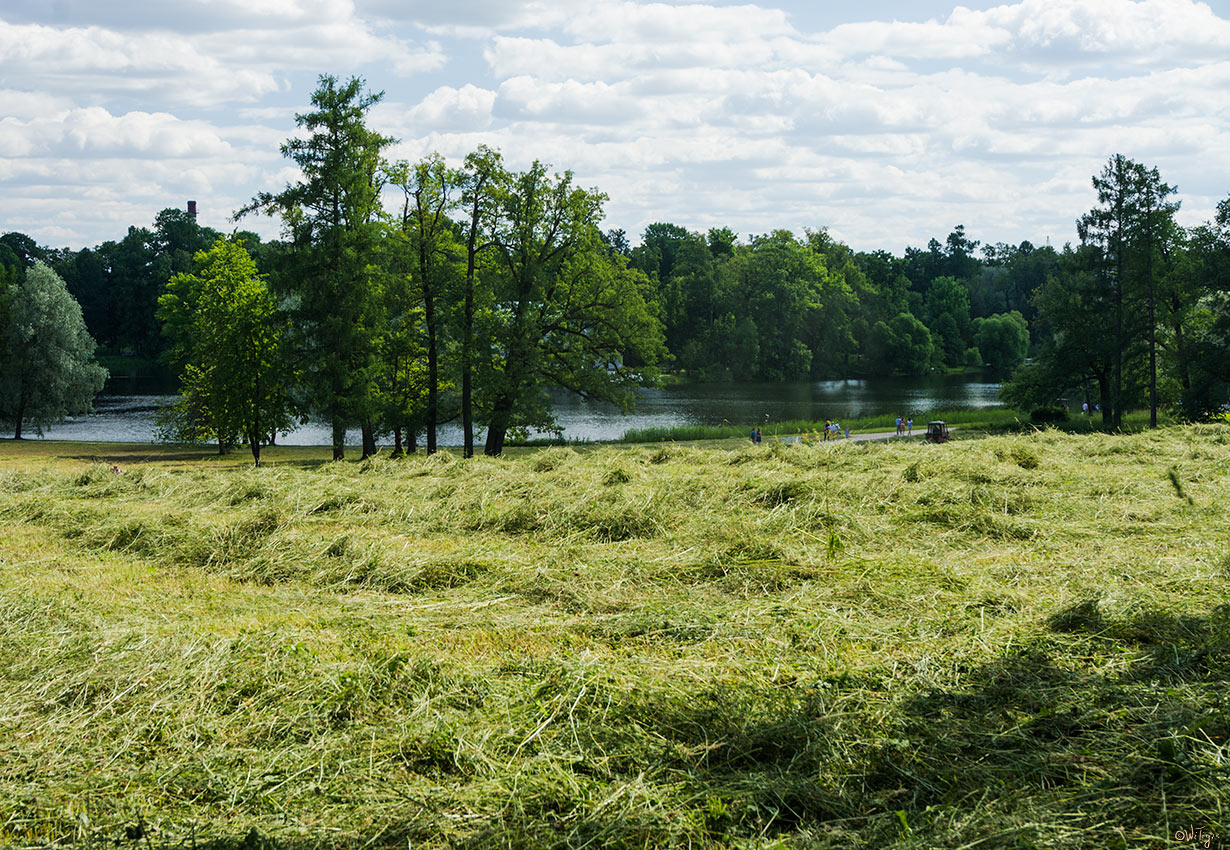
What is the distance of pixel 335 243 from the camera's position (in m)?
24.0

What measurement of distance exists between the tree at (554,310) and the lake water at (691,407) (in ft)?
23.3

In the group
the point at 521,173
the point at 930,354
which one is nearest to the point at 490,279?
the point at 521,173

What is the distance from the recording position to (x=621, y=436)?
3734 centimetres

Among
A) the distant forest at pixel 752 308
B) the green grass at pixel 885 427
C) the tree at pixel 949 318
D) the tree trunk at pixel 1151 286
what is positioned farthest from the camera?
the tree at pixel 949 318

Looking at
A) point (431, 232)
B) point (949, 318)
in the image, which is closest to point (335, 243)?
point (431, 232)

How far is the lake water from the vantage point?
39.6 metres

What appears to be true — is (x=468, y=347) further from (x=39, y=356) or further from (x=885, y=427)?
(x=39, y=356)

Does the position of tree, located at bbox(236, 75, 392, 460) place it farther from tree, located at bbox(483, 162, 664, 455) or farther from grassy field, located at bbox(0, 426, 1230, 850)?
grassy field, located at bbox(0, 426, 1230, 850)

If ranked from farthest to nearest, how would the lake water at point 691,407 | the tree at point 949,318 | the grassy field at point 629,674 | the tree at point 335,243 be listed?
1. the tree at point 949,318
2. the lake water at point 691,407
3. the tree at point 335,243
4. the grassy field at point 629,674

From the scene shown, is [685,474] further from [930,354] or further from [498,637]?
[930,354]

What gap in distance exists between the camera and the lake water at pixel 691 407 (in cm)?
3959
